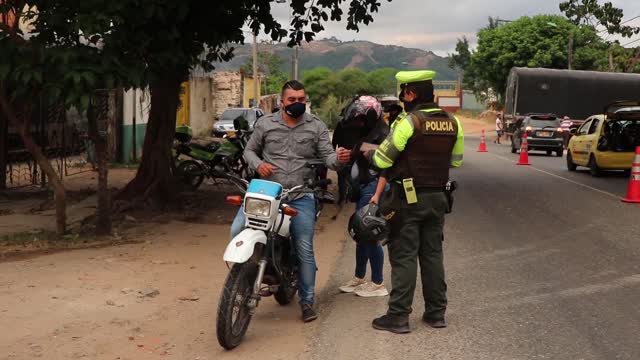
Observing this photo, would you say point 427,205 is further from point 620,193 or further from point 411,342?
point 620,193

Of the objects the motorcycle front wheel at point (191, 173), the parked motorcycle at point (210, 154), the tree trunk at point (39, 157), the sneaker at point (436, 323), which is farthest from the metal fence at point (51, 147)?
the sneaker at point (436, 323)

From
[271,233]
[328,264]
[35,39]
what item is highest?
[35,39]

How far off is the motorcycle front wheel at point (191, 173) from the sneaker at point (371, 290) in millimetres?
7640

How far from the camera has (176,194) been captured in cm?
1216

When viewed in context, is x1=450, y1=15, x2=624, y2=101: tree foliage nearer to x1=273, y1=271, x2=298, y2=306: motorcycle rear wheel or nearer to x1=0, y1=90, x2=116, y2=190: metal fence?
x1=0, y1=90, x2=116, y2=190: metal fence

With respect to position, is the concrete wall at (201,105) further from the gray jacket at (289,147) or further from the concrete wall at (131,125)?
the gray jacket at (289,147)

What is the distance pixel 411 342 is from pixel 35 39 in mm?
5126

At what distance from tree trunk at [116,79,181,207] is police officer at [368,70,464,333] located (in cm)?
679

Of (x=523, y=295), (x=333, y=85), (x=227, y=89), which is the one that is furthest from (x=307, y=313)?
(x=333, y=85)

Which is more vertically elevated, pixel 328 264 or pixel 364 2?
pixel 364 2

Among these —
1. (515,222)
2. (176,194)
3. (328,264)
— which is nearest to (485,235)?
(515,222)

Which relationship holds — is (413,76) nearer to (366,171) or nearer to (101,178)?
(366,171)

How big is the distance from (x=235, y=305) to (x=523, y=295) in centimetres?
283

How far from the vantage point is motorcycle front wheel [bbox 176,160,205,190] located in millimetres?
14577
